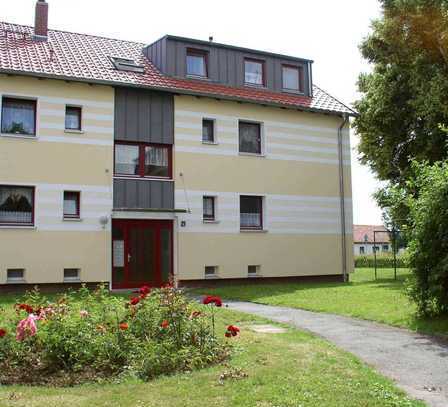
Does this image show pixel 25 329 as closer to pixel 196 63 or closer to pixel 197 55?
pixel 196 63

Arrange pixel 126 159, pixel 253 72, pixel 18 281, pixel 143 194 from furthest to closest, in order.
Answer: pixel 253 72 → pixel 126 159 → pixel 143 194 → pixel 18 281

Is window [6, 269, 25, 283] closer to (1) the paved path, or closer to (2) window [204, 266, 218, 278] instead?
(2) window [204, 266, 218, 278]

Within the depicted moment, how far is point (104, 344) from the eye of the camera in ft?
23.6

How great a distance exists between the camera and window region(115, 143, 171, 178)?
19688mm

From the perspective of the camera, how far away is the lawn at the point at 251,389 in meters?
5.76

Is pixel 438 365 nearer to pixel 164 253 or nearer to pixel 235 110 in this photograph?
pixel 164 253

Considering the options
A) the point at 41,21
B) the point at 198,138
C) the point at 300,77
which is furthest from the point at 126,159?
the point at 300,77

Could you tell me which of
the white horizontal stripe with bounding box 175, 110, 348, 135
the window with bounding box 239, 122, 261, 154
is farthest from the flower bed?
the window with bounding box 239, 122, 261, 154

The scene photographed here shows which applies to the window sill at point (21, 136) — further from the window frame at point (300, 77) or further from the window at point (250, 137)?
the window frame at point (300, 77)

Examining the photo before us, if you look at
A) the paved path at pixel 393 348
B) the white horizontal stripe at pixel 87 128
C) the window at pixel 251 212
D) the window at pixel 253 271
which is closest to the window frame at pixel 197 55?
the white horizontal stripe at pixel 87 128

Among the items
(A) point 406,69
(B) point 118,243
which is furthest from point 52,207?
(A) point 406,69

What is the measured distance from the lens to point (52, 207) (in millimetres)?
18234

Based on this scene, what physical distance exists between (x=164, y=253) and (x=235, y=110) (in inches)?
233

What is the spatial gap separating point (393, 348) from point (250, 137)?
14157mm
